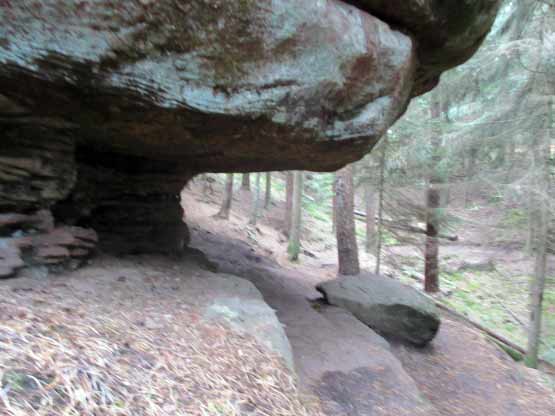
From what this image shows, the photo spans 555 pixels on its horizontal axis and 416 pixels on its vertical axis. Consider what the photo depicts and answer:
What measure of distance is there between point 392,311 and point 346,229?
3539 mm

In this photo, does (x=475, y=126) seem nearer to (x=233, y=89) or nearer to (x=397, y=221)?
(x=397, y=221)

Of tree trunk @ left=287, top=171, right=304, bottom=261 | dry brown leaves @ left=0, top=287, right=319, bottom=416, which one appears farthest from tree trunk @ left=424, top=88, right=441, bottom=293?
dry brown leaves @ left=0, top=287, right=319, bottom=416

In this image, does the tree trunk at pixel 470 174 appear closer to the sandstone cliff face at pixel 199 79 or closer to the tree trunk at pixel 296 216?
the sandstone cliff face at pixel 199 79

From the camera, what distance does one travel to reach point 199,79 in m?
3.42

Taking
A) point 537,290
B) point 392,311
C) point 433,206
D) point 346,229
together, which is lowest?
point 392,311

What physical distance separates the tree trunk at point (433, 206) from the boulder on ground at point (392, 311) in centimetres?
395

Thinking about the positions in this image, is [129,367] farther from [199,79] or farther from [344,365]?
[344,365]

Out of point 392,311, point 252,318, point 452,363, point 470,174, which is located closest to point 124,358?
point 252,318

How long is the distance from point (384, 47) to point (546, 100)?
5.53 meters

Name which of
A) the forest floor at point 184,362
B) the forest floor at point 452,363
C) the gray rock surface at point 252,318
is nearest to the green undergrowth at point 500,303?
the forest floor at point 452,363

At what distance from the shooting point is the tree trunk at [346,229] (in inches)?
402

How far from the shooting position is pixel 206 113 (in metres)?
3.63

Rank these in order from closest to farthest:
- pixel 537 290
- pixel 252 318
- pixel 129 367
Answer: pixel 129 367 < pixel 252 318 < pixel 537 290

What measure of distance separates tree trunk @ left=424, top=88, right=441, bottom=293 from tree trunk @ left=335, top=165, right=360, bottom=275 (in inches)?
87.2
